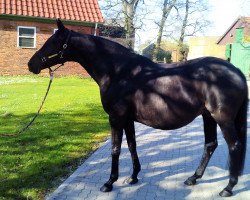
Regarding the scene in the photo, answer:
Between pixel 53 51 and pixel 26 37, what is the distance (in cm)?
1694

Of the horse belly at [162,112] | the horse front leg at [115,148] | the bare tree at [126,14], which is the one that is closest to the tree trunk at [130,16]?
the bare tree at [126,14]

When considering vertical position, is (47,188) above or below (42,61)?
below

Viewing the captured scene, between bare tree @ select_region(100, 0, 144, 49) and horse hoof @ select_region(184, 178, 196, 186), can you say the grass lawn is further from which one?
bare tree @ select_region(100, 0, 144, 49)

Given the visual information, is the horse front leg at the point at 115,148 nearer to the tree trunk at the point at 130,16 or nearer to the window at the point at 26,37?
the window at the point at 26,37

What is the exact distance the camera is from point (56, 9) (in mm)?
20016

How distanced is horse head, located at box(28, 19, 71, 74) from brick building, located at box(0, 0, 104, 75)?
16.2m

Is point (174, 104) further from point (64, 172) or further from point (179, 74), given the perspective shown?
point (64, 172)

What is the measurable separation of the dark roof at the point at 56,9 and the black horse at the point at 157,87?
16.3m

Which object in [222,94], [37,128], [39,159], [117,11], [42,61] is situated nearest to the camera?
[222,94]

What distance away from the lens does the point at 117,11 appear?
89.4 ft

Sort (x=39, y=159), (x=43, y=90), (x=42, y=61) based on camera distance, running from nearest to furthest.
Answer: (x=42, y=61) < (x=39, y=159) < (x=43, y=90)

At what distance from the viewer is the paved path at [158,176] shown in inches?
163

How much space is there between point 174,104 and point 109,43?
120cm

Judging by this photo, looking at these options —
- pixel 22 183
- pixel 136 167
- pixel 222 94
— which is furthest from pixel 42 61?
pixel 222 94
